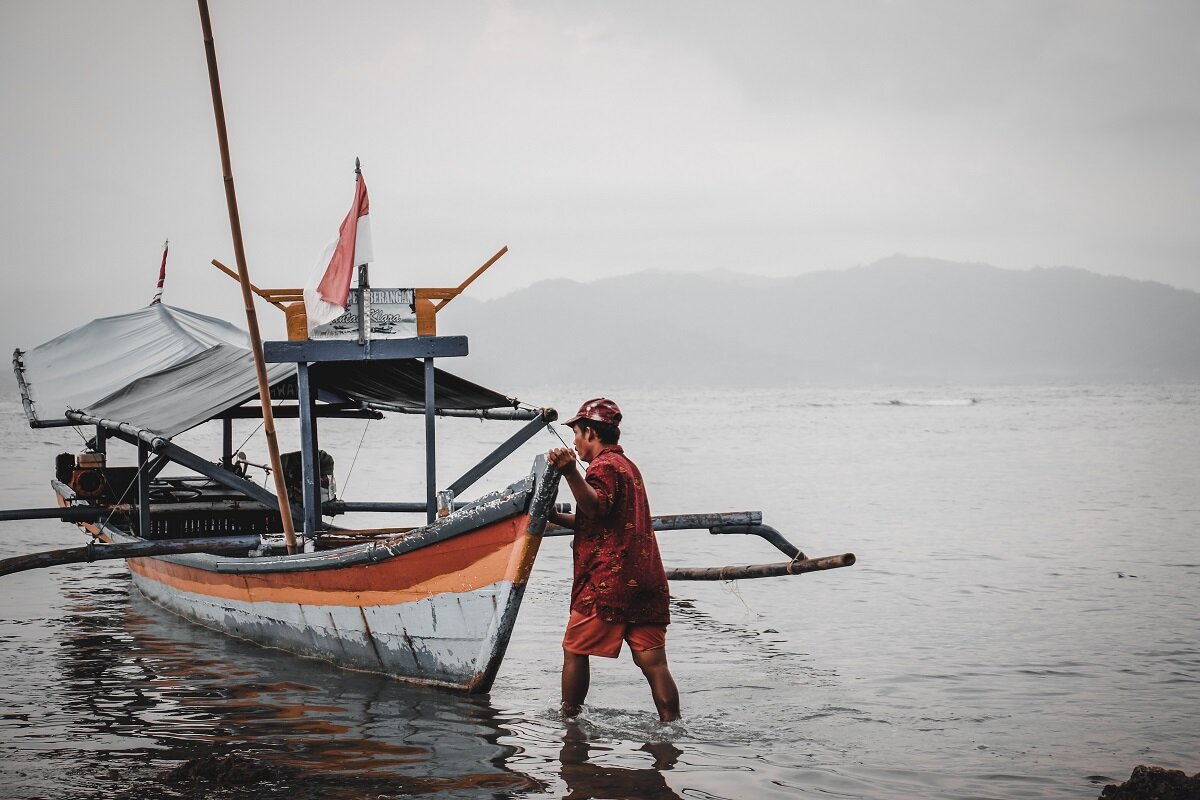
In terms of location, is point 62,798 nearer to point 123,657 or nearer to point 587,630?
point 587,630

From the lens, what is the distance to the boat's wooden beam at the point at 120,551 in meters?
8.46

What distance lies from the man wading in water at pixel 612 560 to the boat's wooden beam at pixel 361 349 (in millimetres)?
2496

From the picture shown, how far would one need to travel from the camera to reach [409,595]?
24.4 ft

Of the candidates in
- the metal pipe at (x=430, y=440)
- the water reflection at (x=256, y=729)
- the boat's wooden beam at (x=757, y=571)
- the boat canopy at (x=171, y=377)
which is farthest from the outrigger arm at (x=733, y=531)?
the boat canopy at (x=171, y=377)

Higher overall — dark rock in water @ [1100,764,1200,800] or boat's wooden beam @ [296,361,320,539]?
boat's wooden beam @ [296,361,320,539]

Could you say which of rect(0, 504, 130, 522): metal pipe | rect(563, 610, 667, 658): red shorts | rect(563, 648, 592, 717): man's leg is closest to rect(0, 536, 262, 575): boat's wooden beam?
rect(0, 504, 130, 522): metal pipe

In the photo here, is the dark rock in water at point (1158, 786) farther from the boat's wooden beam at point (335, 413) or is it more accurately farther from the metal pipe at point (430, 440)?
the boat's wooden beam at point (335, 413)

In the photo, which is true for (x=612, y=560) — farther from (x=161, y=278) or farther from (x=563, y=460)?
(x=161, y=278)

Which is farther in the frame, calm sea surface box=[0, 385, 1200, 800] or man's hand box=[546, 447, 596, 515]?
calm sea surface box=[0, 385, 1200, 800]

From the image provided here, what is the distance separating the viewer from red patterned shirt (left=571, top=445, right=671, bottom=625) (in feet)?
19.8

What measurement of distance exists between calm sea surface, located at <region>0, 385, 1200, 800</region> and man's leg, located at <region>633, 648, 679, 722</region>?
271 millimetres

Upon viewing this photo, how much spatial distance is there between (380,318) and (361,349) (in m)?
0.28

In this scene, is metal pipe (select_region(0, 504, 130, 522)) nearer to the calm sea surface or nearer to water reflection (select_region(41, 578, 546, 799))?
the calm sea surface

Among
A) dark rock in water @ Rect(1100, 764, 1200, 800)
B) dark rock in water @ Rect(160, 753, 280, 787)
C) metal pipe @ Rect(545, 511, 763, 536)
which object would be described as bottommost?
dark rock in water @ Rect(160, 753, 280, 787)
